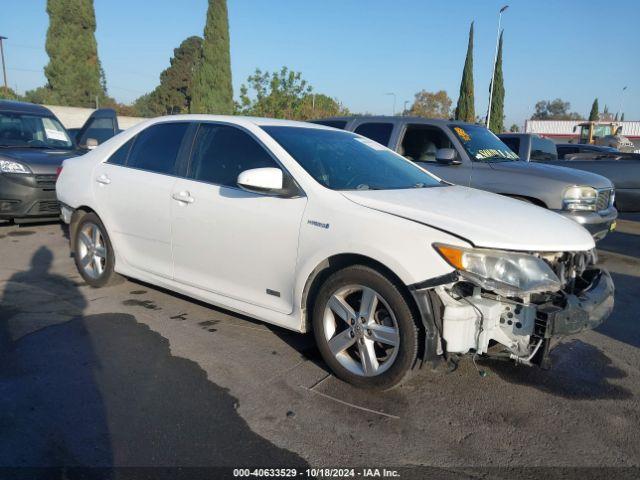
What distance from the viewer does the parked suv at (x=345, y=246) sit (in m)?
2.90

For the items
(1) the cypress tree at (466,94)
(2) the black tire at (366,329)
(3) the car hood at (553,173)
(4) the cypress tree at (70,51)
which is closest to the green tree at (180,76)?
(4) the cypress tree at (70,51)

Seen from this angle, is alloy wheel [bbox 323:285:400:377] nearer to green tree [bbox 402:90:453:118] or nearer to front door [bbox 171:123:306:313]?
front door [bbox 171:123:306:313]

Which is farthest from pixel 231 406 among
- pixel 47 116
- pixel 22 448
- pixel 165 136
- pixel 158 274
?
pixel 47 116

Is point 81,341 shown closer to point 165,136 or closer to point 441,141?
point 165,136

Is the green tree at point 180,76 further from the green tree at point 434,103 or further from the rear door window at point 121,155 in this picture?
the rear door window at point 121,155

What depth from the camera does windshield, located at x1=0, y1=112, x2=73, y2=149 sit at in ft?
27.2

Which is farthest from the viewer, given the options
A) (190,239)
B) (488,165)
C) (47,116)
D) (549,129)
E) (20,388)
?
(549,129)

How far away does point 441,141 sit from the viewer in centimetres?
739

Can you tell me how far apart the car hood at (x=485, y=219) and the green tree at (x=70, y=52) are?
40548 millimetres

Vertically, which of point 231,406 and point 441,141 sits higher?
point 441,141

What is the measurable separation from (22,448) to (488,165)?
20.0 ft

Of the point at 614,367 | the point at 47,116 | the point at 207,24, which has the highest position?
the point at 207,24

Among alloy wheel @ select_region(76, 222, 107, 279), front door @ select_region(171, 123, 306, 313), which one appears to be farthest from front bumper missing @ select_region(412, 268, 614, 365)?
alloy wheel @ select_region(76, 222, 107, 279)

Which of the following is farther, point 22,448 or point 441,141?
point 441,141
